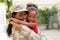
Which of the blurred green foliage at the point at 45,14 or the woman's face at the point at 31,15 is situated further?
the blurred green foliage at the point at 45,14

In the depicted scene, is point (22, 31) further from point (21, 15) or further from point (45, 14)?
point (45, 14)

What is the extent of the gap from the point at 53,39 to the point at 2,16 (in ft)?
4.56

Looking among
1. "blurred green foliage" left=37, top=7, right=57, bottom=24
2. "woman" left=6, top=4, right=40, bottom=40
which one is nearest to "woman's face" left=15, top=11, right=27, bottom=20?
"woman" left=6, top=4, right=40, bottom=40

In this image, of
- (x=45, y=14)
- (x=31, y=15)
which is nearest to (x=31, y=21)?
(x=31, y=15)

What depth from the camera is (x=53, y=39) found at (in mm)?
2881

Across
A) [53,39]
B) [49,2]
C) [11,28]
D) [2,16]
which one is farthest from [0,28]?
Result: [53,39]

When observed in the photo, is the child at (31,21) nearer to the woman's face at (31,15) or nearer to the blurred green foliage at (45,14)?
the woman's face at (31,15)

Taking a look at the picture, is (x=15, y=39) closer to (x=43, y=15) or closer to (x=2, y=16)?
(x=2, y=16)

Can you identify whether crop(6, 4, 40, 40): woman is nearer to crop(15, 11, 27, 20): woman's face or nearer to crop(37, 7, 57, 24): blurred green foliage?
crop(15, 11, 27, 20): woman's face

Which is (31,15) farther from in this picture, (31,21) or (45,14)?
(45,14)

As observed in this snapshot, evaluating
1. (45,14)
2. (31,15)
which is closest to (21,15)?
(31,15)

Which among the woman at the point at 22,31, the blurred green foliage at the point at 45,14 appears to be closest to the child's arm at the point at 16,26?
the woman at the point at 22,31

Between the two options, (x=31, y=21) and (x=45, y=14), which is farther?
(x=45, y=14)

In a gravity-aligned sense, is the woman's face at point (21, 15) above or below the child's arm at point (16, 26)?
above
